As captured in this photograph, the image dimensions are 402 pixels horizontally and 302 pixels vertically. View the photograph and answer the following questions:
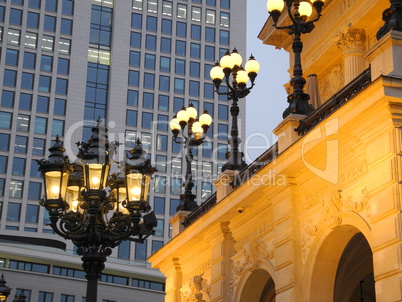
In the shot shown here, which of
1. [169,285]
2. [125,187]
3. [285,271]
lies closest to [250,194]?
[285,271]

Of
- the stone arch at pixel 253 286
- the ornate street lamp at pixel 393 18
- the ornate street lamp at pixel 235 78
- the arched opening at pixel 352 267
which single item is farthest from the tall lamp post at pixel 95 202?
the ornate street lamp at pixel 235 78

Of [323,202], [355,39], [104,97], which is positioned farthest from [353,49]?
[104,97]

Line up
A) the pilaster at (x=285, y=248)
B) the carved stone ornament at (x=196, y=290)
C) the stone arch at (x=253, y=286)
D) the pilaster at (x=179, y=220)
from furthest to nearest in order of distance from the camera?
the pilaster at (x=179, y=220), the carved stone ornament at (x=196, y=290), the stone arch at (x=253, y=286), the pilaster at (x=285, y=248)

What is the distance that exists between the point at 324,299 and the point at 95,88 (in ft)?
237

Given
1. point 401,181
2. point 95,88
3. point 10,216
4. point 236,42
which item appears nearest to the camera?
point 401,181

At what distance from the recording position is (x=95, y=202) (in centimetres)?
1744

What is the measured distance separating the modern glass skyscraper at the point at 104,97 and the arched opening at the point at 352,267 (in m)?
56.3

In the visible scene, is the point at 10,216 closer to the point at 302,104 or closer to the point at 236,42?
the point at 236,42

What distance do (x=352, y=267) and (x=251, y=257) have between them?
2.99m

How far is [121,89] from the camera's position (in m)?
89.5

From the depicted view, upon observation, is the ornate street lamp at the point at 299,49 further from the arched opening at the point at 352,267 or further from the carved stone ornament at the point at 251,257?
the arched opening at the point at 352,267

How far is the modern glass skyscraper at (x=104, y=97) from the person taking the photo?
79312 millimetres

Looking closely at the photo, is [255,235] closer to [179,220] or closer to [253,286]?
[253,286]

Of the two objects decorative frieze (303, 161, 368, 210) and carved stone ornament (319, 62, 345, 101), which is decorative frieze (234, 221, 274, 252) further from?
carved stone ornament (319, 62, 345, 101)
